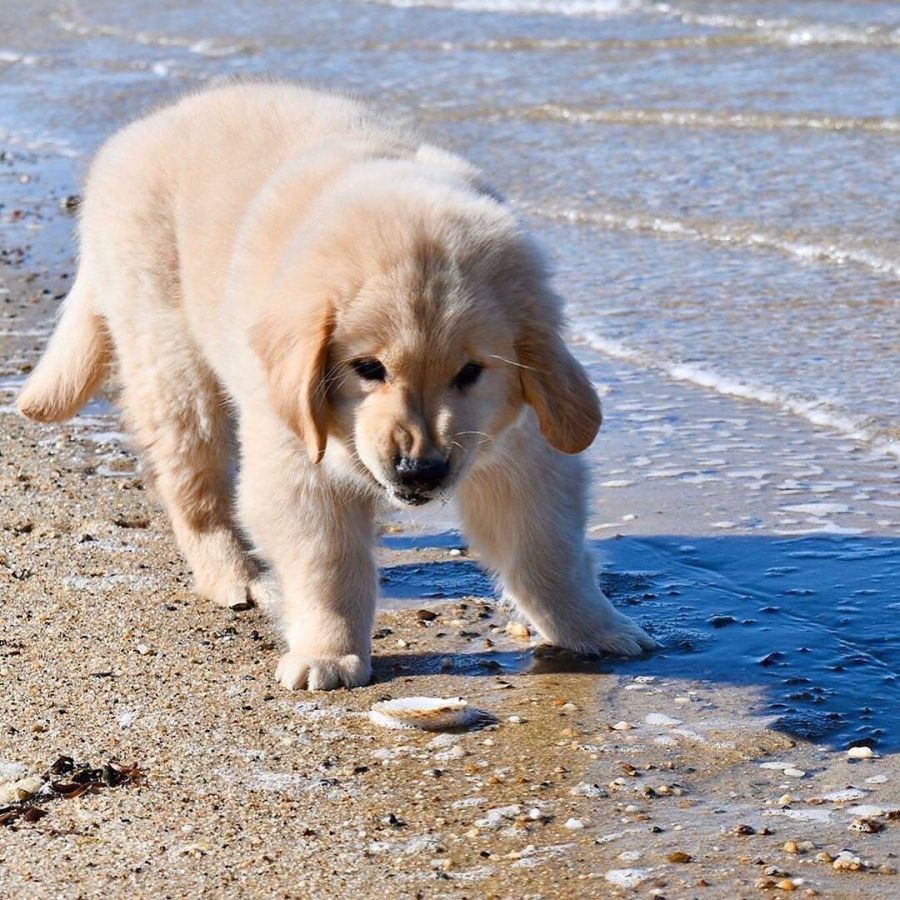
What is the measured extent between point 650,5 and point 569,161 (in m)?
9.32

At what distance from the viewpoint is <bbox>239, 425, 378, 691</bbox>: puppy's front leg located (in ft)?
14.2

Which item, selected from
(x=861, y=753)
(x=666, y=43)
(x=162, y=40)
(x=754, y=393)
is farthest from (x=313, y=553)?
(x=162, y=40)

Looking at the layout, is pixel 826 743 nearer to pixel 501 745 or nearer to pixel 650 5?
pixel 501 745

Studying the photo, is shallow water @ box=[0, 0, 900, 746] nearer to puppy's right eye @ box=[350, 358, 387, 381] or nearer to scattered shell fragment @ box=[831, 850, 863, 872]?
scattered shell fragment @ box=[831, 850, 863, 872]

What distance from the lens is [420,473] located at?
377 cm

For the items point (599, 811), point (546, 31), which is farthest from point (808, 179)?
point (546, 31)

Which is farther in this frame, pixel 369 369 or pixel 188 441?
pixel 188 441

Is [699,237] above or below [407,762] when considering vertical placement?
above

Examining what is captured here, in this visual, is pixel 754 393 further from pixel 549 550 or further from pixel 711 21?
pixel 711 21

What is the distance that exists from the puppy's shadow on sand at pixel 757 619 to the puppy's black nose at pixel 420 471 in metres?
0.83

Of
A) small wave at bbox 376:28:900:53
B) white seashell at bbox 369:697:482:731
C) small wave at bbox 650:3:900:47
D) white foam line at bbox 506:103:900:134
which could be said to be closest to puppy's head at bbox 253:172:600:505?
white seashell at bbox 369:697:482:731

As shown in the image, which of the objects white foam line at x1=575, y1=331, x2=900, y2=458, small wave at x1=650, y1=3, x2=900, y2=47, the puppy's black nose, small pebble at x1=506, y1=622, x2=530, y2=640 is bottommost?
small pebble at x1=506, y1=622, x2=530, y2=640

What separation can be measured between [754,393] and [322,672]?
2.87 meters

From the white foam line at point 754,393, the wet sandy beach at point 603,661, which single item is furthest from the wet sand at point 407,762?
the white foam line at point 754,393
